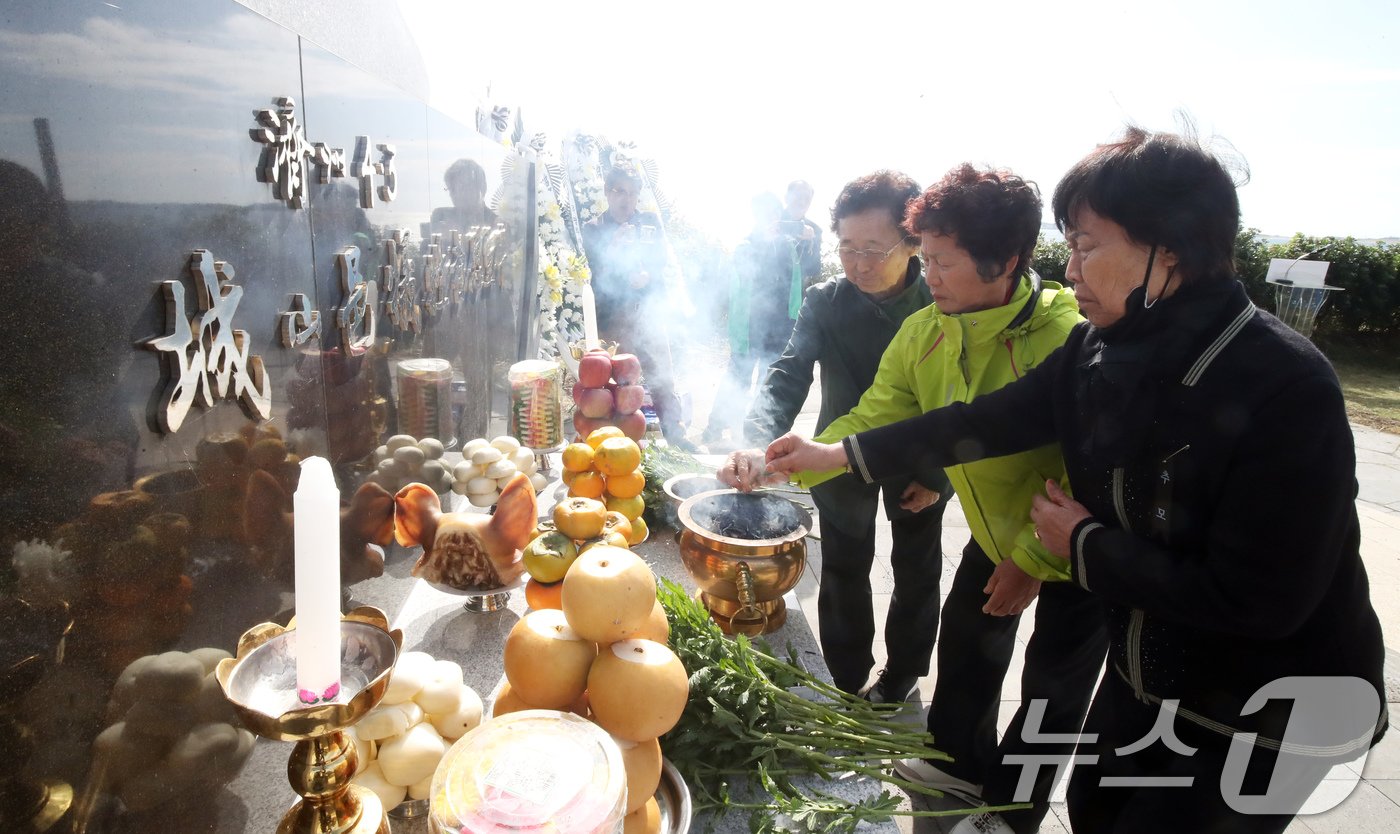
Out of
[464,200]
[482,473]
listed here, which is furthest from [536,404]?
[464,200]

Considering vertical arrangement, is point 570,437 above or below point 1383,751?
above

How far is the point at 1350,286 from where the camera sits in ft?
54.7

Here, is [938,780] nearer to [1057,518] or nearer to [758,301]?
[1057,518]

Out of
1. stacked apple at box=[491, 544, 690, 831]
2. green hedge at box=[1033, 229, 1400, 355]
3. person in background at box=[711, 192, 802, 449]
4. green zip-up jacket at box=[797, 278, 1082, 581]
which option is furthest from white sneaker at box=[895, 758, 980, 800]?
green hedge at box=[1033, 229, 1400, 355]

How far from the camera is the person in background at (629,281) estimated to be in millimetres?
7078

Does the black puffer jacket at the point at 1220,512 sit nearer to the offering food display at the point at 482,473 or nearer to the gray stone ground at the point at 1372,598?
the gray stone ground at the point at 1372,598

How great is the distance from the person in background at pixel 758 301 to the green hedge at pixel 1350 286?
11.2 m

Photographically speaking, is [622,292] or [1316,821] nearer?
[1316,821]

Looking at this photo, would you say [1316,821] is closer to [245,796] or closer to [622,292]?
[245,796]

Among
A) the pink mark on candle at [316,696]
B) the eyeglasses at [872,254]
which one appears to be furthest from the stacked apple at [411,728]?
the eyeglasses at [872,254]

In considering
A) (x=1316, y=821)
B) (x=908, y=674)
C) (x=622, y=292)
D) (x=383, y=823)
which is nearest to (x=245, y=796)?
(x=383, y=823)

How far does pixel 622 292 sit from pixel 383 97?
4.25m

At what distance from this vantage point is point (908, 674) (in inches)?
141

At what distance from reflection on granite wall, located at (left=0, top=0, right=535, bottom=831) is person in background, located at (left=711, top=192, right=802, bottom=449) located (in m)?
5.85
